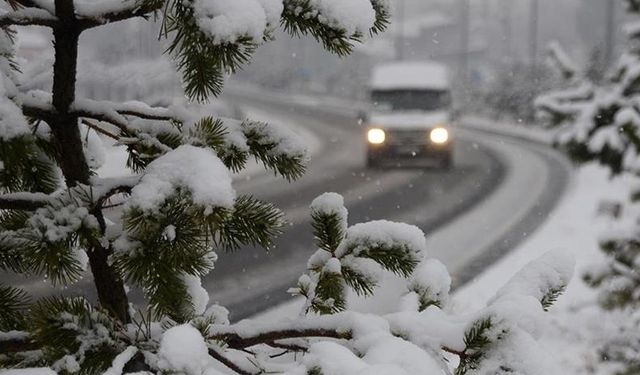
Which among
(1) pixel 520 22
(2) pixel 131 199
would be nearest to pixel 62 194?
(2) pixel 131 199

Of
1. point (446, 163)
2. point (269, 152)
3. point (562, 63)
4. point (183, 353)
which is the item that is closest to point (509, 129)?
point (446, 163)

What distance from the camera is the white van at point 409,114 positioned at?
16.2 meters

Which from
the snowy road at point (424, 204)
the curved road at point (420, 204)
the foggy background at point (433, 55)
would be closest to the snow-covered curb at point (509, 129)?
the foggy background at point (433, 55)

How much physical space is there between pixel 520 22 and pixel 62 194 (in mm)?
93358

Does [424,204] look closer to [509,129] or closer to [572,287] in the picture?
[572,287]

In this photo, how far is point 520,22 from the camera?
89438 mm

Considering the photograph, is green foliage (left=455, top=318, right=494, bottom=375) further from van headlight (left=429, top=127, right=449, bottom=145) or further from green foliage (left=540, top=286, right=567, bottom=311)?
van headlight (left=429, top=127, right=449, bottom=145)

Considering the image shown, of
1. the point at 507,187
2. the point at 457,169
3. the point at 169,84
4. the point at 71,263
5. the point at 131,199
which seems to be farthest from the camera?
the point at 457,169

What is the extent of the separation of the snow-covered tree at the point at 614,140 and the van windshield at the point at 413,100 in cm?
587

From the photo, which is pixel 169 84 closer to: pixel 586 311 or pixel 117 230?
pixel 586 311

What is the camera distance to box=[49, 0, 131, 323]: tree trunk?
1409mm

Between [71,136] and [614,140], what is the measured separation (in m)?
7.75

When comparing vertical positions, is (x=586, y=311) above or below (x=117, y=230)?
below

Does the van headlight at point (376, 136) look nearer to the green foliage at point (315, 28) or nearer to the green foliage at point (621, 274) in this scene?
the green foliage at point (621, 274)
